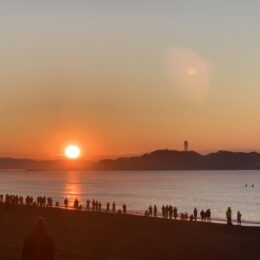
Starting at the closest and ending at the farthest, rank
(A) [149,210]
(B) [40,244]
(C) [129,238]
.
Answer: (B) [40,244] < (C) [129,238] < (A) [149,210]

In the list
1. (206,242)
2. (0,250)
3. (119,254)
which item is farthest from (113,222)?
(0,250)

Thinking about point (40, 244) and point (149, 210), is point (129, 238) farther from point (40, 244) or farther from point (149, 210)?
point (149, 210)

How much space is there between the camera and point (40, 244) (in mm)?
11352

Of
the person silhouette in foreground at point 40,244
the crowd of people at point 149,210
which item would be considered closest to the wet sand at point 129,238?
the crowd of people at point 149,210

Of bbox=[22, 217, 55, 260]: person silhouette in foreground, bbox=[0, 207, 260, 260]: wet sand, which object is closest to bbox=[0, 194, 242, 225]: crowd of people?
bbox=[0, 207, 260, 260]: wet sand

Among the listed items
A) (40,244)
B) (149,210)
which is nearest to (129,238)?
(40,244)

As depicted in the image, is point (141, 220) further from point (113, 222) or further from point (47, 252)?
point (47, 252)

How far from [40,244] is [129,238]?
2022 centimetres

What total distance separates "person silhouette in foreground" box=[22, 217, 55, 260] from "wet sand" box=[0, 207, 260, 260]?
23.6ft

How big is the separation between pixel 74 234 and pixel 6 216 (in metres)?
12.5

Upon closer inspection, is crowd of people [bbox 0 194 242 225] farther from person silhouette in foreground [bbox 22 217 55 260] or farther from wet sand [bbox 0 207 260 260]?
person silhouette in foreground [bbox 22 217 55 260]

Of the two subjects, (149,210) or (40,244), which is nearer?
(40,244)

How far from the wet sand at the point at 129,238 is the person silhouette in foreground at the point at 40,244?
7.20 meters

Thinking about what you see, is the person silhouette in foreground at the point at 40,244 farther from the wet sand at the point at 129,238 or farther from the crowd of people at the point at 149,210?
the crowd of people at the point at 149,210
